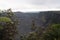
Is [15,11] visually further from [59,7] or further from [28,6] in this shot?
[59,7]

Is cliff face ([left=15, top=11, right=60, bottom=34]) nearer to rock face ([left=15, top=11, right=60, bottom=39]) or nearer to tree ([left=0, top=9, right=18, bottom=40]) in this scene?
rock face ([left=15, top=11, right=60, bottom=39])

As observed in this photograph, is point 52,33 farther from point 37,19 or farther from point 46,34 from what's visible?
point 37,19

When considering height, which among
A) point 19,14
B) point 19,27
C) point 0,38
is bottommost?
point 0,38

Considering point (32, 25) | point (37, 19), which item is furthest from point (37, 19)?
point (32, 25)

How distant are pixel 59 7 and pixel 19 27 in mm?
782

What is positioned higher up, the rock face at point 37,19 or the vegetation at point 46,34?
the rock face at point 37,19

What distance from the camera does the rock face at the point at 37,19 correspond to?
2.59 m

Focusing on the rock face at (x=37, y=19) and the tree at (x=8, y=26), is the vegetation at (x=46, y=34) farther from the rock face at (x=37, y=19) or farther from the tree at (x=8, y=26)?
the tree at (x=8, y=26)

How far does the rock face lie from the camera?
2590 millimetres

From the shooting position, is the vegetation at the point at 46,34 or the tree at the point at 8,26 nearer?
the vegetation at the point at 46,34

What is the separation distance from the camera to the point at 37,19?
2.64 meters

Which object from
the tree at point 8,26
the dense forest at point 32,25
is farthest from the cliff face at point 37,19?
the tree at point 8,26

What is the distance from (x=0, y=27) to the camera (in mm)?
2646

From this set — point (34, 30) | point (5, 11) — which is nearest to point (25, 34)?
point (34, 30)
